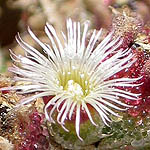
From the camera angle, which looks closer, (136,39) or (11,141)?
(11,141)

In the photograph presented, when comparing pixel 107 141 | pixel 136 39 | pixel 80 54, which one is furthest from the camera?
pixel 136 39

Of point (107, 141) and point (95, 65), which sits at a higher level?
point (95, 65)

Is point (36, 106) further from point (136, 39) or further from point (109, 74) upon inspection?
point (136, 39)

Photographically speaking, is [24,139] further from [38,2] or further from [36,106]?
[38,2]

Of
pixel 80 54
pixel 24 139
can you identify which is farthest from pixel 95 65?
pixel 24 139

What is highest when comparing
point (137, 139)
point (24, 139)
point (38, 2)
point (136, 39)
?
point (38, 2)

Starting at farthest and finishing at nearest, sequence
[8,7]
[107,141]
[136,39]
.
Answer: [8,7] → [136,39] → [107,141]
